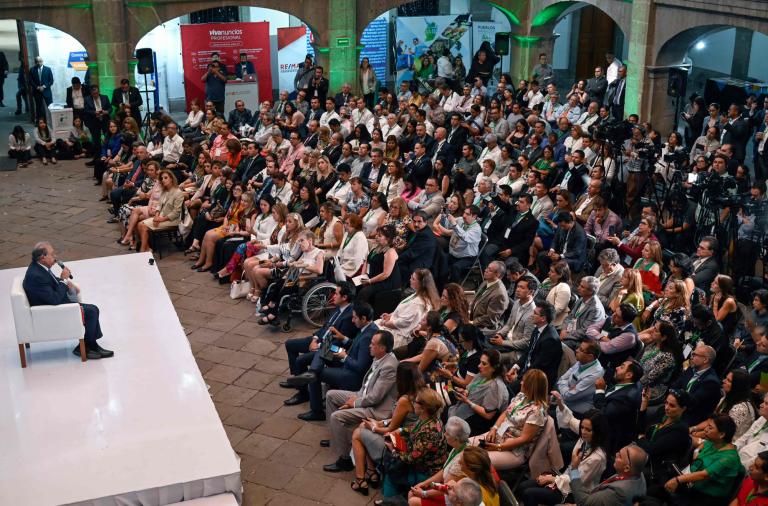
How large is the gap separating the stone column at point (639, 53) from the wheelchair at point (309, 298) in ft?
24.2

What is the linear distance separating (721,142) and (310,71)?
8.21 meters

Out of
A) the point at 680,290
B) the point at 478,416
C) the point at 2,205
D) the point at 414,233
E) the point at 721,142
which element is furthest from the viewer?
the point at 2,205

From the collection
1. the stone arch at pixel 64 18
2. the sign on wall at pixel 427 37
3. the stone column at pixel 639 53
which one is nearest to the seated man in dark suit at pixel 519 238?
the stone column at pixel 639 53

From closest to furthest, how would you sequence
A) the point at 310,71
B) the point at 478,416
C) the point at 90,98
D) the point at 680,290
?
the point at 478,416
the point at 680,290
the point at 90,98
the point at 310,71

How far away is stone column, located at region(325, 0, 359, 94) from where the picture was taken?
58.6 ft

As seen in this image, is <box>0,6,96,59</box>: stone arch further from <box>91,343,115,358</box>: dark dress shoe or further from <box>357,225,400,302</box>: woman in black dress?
<box>91,343,115,358</box>: dark dress shoe

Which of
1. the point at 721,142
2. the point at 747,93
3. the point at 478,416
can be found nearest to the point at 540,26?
the point at 747,93

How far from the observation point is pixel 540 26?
18.5m

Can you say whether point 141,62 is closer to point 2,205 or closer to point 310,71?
point 310,71

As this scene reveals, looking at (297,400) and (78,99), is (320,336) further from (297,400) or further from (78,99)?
(78,99)

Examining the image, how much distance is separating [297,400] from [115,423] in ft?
5.26

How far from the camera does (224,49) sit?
59.2 ft

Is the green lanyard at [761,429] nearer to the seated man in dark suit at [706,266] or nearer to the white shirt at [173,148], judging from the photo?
the seated man in dark suit at [706,266]

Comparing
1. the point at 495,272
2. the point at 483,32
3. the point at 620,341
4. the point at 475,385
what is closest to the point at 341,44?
the point at 483,32
